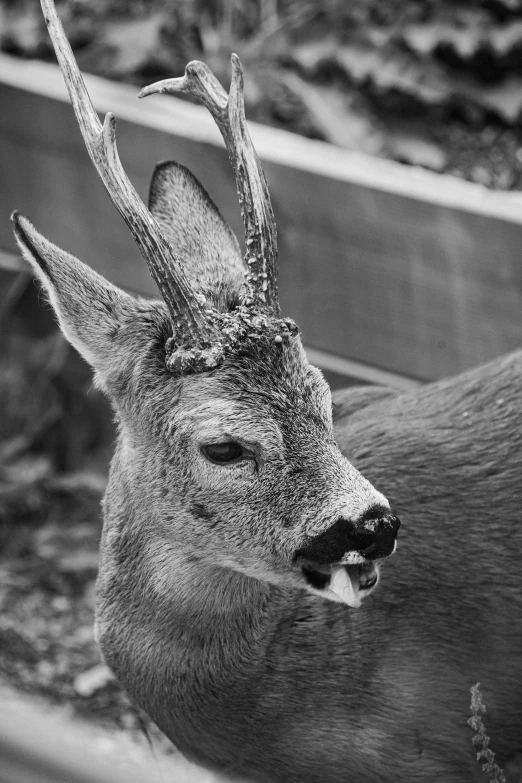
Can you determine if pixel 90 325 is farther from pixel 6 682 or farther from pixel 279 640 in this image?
pixel 6 682

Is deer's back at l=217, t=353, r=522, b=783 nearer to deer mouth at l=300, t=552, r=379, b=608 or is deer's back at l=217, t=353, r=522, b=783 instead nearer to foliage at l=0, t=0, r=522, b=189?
deer mouth at l=300, t=552, r=379, b=608

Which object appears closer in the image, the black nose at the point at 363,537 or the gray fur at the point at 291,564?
the black nose at the point at 363,537

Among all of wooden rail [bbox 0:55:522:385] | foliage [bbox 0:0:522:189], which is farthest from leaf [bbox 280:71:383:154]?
wooden rail [bbox 0:55:522:385]

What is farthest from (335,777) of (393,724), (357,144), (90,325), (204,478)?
(357,144)

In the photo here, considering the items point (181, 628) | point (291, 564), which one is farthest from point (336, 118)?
point (291, 564)

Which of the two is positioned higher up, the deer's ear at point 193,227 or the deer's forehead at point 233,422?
the deer's ear at point 193,227

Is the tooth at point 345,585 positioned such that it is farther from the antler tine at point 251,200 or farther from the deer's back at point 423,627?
the antler tine at point 251,200

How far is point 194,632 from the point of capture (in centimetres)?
316

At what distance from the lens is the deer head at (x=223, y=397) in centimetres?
275

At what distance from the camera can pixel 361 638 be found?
10.6ft

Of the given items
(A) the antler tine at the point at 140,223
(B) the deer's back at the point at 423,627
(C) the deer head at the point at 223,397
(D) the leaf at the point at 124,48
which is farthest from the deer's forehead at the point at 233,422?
(D) the leaf at the point at 124,48

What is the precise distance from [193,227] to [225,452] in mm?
861

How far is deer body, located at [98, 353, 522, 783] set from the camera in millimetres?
3154

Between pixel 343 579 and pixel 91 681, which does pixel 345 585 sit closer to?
pixel 343 579
